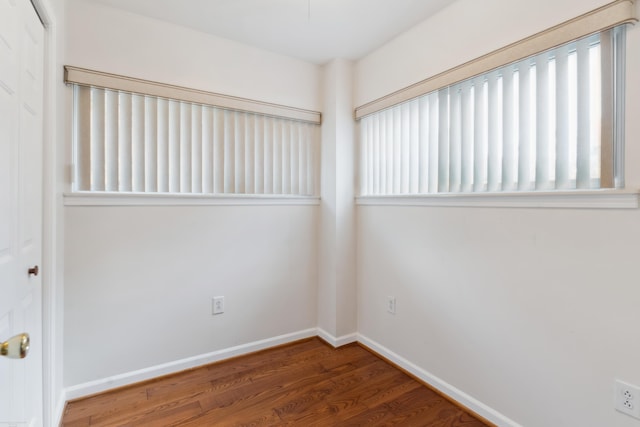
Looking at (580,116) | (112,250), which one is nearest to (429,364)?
(580,116)

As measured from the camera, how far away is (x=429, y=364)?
207cm

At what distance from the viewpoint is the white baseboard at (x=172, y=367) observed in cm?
190

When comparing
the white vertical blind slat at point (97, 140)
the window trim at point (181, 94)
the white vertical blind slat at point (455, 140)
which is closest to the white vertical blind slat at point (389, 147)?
the white vertical blind slat at point (455, 140)

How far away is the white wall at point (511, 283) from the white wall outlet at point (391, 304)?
50mm

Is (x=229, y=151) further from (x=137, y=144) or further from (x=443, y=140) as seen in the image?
(x=443, y=140)

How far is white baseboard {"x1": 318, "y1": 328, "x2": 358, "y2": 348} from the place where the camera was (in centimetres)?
258

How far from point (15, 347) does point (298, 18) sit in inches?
83.5

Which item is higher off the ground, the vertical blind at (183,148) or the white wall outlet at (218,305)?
the vertical blind at (183,148)

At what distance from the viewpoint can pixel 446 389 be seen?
6.39 feet

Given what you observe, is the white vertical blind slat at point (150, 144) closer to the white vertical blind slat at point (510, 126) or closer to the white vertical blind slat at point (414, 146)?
the white vertical blind slat at point (414, 146)

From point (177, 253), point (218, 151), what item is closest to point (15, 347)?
point (177, 253)

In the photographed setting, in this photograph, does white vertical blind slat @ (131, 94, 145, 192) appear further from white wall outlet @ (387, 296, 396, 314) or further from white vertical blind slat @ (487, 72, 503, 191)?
white vertical blind slat @ (487, 72, 503, 191)

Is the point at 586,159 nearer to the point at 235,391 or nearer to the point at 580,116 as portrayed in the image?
the point at 580,116

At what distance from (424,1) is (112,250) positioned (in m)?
2.41
